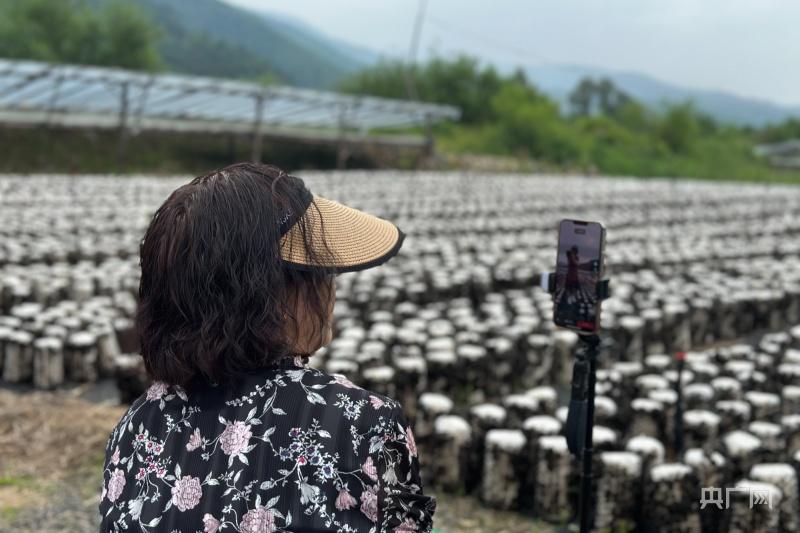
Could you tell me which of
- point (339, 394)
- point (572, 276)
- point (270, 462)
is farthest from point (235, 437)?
point (572, 276)

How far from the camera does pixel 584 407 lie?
2152mm

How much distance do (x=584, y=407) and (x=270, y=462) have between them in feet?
3.75

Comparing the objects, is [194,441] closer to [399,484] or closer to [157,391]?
[157,391]

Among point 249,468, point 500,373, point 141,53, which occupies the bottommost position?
point 500,373

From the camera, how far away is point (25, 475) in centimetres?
360

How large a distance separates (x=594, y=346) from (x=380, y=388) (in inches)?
88.3

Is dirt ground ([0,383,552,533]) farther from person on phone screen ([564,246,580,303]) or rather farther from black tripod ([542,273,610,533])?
person on phone screen ([564,246,580,303])

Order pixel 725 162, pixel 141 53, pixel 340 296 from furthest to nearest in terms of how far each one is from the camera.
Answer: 1. pixel 141 53
2. pixel 725 162
3. pixel 340 296

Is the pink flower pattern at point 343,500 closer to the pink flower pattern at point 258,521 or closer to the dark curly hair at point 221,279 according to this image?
the pink flower pattern at point 258,521

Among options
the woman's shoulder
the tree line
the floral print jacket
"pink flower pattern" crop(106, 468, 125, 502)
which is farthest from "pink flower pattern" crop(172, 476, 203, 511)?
the tree line

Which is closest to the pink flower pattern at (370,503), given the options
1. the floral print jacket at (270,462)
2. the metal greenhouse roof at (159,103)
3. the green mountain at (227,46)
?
the floral print jacket at (270,462)

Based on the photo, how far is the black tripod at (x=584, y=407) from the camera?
2074mm

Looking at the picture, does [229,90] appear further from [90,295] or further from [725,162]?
[725,162]

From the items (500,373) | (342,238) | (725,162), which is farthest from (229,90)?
(725,162)
